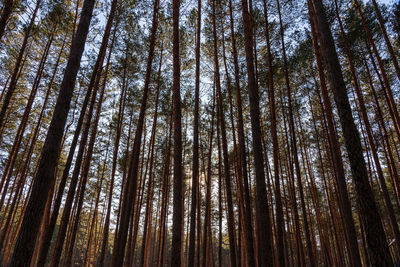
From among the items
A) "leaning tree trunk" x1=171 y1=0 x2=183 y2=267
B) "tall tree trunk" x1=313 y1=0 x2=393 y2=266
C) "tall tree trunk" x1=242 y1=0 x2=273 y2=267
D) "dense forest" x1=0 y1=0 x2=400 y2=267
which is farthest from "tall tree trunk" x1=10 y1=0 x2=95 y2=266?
"tall tree trunk" x1=313 y1=0 x2=393 y2=266

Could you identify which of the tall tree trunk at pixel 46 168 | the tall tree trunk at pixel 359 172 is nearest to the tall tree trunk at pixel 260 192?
the tall tree trunk at pixel 359 172

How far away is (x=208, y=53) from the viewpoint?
984cm

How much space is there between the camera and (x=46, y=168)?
2777mm

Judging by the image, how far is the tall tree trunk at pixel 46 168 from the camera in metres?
2.48

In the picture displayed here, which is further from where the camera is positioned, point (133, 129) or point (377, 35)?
point (133, 129)

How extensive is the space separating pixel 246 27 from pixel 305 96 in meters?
6.44

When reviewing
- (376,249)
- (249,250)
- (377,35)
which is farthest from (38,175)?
(377,35)

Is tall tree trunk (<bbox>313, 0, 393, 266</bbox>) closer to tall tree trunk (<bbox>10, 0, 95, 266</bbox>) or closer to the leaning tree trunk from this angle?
the leaning tree trunk

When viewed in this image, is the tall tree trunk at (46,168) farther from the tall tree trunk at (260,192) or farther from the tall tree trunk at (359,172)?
the tall tree trunk at (359,172)

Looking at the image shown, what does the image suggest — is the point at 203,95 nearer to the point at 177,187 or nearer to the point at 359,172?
the point at 177,187

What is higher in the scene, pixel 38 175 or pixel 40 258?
pixel 38 175

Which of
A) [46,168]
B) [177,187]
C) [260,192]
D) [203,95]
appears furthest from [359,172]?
[203,95]

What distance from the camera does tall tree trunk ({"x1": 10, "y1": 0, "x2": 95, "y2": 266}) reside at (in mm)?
2484

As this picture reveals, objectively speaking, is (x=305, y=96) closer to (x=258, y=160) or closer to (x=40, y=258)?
(x=258, y=160)
